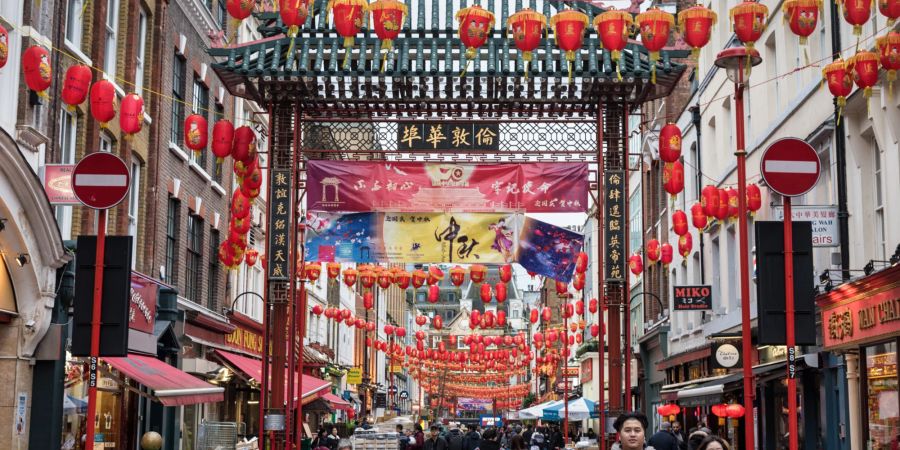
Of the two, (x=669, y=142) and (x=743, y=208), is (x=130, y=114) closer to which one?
(x=669, y=142)

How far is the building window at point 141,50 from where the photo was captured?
25250 mm

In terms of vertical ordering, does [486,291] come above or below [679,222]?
below

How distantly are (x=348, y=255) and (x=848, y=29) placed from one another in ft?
32.4

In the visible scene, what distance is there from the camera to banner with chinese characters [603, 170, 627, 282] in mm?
19688

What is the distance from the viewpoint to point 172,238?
1126 inches

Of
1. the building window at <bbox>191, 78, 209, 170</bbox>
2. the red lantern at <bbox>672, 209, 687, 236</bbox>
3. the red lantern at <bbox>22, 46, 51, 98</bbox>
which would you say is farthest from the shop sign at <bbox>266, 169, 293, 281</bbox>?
the red lantern at <bbox>672, 209, 687, 236</bbox>

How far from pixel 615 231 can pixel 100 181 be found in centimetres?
957

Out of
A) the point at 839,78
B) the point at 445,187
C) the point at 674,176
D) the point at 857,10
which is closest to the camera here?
the point at 857,10

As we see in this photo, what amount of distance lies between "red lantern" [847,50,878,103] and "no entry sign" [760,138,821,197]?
3581 millimetres

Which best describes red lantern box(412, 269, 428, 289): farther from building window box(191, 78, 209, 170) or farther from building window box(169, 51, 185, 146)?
building window box(169, 51, 185, 146)

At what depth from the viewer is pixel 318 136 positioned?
21688 mm

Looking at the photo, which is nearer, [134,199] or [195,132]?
[195,132]

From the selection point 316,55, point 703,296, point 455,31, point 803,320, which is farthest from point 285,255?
point 703,296

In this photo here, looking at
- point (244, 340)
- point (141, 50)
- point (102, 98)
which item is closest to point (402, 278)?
point (244, 340)
